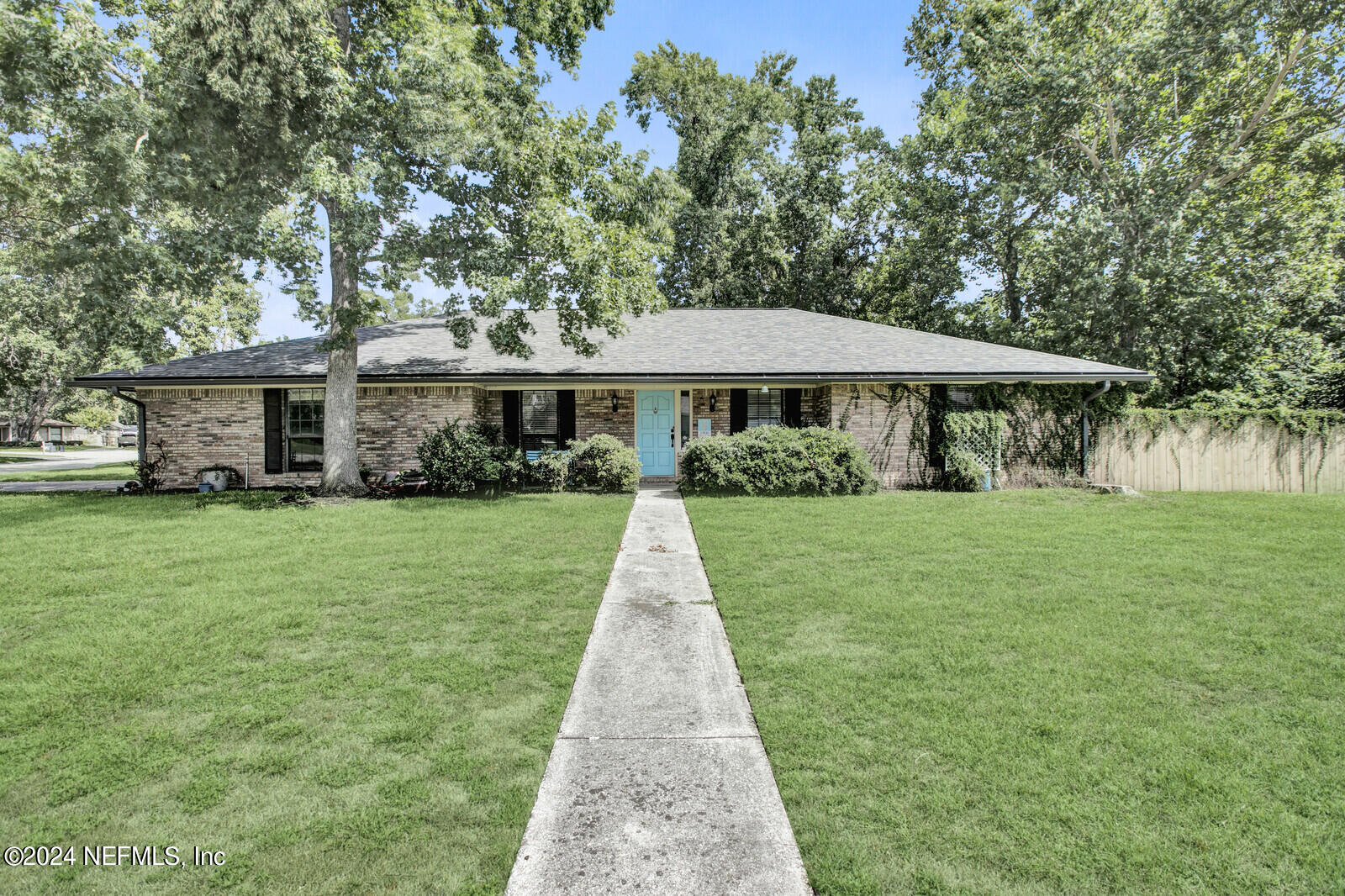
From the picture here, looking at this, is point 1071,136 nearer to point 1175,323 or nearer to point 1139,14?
point 1139,14

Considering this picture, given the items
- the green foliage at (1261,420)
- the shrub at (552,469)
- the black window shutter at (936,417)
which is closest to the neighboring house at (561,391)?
the black window shutter at (936,417)

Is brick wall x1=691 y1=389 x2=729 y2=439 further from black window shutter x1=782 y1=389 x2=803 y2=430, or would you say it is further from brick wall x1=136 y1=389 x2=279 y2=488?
brick wall x1=136 y1=389 x2=279 y2=488

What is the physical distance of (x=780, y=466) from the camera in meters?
11.7

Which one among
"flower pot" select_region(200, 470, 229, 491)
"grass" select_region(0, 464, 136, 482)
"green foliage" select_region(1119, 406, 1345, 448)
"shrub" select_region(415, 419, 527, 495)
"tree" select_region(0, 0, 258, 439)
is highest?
"tree" select_region(0, 0, 258, 439)

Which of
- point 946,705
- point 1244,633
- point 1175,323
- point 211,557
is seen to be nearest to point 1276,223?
point 1175,323

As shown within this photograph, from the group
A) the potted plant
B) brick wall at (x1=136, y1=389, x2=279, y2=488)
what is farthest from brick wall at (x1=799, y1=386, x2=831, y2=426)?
the potted plant

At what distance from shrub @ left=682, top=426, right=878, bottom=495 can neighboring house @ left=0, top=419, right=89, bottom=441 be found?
63.2 m

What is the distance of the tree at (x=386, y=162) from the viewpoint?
1010 cm

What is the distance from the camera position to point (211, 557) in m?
6.96

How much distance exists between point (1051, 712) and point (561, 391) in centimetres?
1256

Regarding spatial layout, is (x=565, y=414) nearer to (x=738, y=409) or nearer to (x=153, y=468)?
(x=738, y=409)

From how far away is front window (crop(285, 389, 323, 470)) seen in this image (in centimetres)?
1406

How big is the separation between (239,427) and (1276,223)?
2715cm

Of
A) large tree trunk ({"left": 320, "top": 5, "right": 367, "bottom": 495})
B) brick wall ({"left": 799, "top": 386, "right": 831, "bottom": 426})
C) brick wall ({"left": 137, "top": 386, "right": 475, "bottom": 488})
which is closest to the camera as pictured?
large tree trunk ({"left": 320, "top": 5, "right": 367, "bottom": 495})
